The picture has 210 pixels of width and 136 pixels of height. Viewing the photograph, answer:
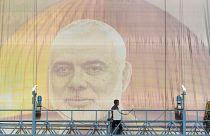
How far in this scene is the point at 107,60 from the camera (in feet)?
51.0

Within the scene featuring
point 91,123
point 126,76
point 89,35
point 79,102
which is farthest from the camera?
point 89,35

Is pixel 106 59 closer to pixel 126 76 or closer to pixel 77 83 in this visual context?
pixel 126 76

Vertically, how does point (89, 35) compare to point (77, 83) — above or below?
above

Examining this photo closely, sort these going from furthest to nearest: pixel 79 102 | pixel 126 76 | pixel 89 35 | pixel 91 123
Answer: pixel 89 35 < pixel 126 76 < pixel 79 102 < pixel 91 123

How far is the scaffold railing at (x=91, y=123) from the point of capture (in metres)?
14.5

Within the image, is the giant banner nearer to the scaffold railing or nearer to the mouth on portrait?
the mouth on portrait

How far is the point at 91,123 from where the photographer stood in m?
15.0

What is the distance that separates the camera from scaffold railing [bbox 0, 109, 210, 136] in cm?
1448

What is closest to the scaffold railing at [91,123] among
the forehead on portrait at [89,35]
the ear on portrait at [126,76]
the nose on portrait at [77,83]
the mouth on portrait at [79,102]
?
the mouth on portrait at [79,102]

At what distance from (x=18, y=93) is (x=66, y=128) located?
2005mm

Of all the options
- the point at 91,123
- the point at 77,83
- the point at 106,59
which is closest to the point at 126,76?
the point at 106,59

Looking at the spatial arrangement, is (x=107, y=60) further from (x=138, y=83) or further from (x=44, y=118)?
(x=44, y=118)

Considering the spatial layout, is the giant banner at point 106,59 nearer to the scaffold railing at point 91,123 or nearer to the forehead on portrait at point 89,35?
the forehead on portrait at point 89,35

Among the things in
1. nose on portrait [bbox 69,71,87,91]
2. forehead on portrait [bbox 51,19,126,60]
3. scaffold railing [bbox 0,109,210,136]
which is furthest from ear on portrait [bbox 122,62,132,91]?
nose on portrait [bbox 69,71,87,91]
